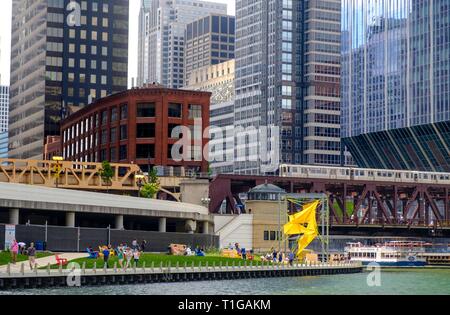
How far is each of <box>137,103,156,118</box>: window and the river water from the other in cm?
7339

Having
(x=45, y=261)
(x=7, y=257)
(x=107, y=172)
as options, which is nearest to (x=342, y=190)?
(x=107, y=172)

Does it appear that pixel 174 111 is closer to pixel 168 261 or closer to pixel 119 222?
pixel 119 222

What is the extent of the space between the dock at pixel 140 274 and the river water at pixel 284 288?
5.86ft

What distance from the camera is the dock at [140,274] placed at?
73.1 metres

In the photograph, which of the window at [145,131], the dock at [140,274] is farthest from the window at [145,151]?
the dock at [140,274]

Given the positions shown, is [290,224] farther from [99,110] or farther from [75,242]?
[99,110]

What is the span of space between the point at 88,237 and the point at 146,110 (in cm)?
7168

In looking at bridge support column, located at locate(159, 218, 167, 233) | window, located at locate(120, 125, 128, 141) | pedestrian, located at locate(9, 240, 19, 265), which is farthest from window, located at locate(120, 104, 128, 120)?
pedestrian, located at locate(9, 240, 19, 265)

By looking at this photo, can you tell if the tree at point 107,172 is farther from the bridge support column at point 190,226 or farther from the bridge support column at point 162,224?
the bridge support column at point 162,224

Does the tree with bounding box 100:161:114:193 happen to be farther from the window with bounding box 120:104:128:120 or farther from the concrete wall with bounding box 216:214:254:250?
the window with bounding box 120:104:128:120

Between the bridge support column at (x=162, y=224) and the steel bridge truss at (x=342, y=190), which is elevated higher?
the steel bridge truss at (x=342, y=190)

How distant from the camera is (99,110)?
192125 millimetres

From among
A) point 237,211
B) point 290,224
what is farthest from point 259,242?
point 237,211
